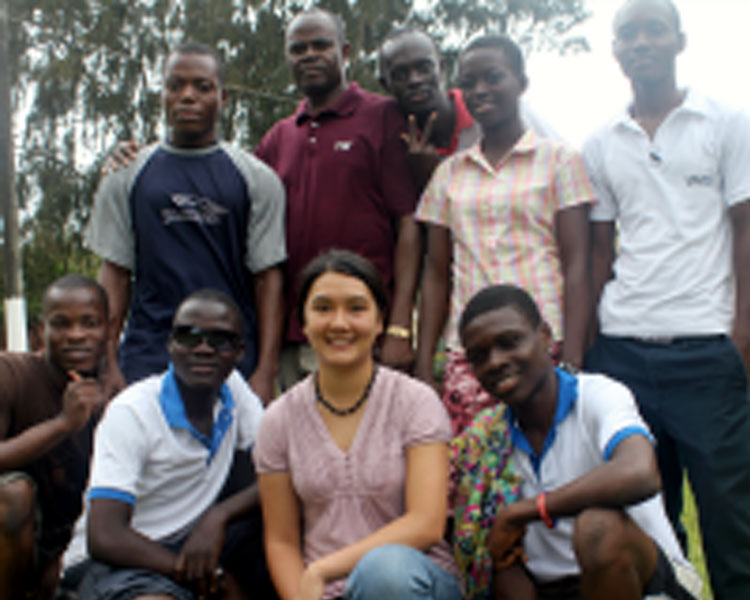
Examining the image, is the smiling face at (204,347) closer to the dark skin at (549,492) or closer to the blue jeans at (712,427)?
the dark skin at (549,492)

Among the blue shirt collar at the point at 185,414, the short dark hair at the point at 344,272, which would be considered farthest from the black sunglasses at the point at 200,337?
the short dark hair at the point at 344,272

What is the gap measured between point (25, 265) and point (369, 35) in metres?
6.24

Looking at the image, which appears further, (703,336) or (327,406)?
(703,336)

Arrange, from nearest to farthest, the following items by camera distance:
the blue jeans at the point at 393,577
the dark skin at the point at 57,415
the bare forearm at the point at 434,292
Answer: the blue jeans at the point at 393,577, the dark skin at the point at 57,415, the bare forearm at the point at 434,292

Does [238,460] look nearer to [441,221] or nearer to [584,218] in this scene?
[441,221]

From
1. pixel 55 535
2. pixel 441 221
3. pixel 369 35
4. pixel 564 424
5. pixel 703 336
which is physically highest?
pixel 369 35

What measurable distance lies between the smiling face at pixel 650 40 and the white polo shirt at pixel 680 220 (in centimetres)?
18

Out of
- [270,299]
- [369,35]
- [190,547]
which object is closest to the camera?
[190,547]

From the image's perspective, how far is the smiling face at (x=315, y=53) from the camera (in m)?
4.19

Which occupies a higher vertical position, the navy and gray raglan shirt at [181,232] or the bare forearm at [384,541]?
the navy and gray raglan shirt at [181,232]

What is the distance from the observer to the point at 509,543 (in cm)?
289

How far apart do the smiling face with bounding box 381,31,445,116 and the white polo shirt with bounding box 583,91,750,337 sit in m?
0.99

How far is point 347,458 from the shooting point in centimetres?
298

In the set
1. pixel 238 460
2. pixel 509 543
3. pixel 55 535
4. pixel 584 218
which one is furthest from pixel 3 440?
pixel 584 218
